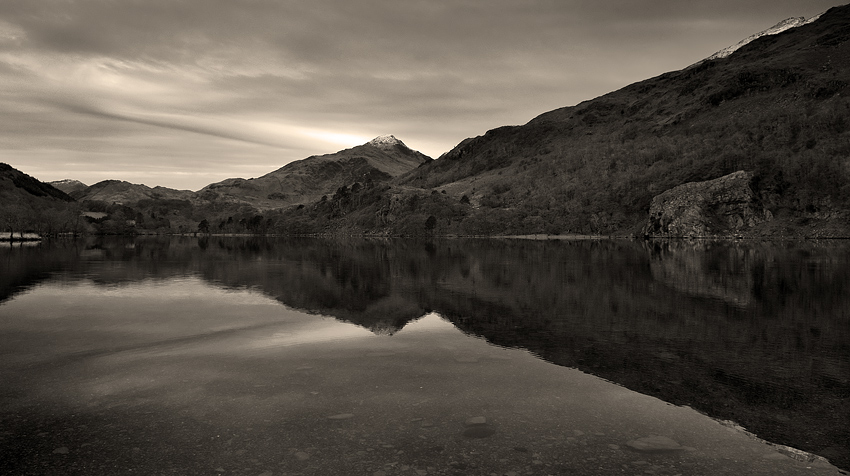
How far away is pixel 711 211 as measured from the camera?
591 feet

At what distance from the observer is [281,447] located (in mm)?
8938

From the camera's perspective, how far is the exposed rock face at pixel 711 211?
17238 centimetres

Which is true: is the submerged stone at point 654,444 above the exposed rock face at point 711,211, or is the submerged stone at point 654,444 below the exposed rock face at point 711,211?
below

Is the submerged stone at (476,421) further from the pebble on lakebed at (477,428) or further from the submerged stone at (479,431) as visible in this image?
the submerged stone at (479,431)

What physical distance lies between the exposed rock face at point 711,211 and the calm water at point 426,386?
165484 mm

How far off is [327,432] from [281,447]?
39.1 inches

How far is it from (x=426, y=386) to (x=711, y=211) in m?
200

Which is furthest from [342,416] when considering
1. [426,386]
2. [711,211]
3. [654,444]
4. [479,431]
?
[711,211]

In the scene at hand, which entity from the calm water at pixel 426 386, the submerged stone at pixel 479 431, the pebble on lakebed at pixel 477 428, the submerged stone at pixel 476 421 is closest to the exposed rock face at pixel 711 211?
the calm water at pixel 426 386

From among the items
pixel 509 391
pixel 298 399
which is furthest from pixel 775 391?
pixel 298 399

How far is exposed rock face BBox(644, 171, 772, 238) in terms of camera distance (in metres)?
172

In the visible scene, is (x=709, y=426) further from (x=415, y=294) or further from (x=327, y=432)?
(x=415, y=294)

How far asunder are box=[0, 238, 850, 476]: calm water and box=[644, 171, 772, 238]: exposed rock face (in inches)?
6515

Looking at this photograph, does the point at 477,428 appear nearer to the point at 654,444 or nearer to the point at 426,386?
the point at 426,386
